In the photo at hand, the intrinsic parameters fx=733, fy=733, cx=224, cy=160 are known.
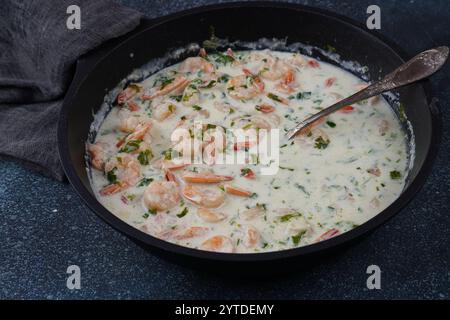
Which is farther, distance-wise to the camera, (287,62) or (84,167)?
(287,62)

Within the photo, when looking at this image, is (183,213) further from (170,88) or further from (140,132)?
(170,88)

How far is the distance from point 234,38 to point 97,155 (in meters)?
1.02

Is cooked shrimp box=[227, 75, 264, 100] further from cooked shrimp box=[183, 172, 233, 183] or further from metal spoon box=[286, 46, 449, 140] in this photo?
cooked shrimp box=[183, 172, 233, 183]

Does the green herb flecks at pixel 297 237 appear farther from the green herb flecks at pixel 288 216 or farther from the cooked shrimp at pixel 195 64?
the cooked shrimp at pixel 195 64

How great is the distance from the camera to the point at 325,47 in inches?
142

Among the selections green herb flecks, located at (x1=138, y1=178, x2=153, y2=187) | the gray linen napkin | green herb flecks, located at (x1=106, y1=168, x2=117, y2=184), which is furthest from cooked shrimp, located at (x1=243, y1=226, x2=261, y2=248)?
the gray linen napkin

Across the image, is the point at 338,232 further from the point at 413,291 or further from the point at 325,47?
the point at 325,47

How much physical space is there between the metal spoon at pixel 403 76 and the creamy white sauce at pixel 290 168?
0.24ft

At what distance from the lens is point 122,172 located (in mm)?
3072

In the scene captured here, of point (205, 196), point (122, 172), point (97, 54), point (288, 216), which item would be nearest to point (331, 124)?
point (288, 216)

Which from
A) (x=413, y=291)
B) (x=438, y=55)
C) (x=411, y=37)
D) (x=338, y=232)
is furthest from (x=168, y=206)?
(x=411, y=37)

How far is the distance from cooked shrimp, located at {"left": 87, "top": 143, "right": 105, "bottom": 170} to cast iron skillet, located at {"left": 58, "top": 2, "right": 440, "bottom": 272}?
2.0 inches

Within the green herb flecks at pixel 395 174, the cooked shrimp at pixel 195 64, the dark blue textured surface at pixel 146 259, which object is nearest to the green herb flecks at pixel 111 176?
the dark blue textured surface at pixel 146 259
